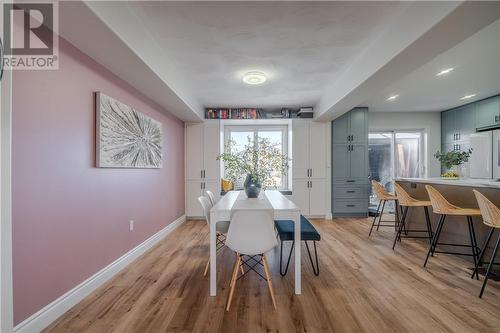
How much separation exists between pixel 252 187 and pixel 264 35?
5.32 feet

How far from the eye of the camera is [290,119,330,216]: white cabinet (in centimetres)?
511

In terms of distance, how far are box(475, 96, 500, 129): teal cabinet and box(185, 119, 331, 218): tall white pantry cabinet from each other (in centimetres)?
291

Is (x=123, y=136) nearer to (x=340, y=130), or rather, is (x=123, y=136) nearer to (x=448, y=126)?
(x=340, y=130)

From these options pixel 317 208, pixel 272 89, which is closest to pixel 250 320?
pixel 272 89

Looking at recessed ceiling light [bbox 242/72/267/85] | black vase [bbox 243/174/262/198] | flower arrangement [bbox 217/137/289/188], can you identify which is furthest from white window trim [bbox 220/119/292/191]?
black vase [bbox 243/174/262/198]

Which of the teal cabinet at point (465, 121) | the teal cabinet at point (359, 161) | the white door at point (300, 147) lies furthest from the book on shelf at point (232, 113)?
the teal cabinet at point (465, 121)

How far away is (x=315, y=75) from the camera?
335cm

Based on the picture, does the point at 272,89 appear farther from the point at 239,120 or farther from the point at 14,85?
the point at 14,85

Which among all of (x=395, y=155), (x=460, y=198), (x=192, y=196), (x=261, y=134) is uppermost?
(x=261, y=134)

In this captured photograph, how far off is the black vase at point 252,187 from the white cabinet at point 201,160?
7.54 ft

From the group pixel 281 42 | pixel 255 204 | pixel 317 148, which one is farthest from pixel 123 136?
pixel 317 148

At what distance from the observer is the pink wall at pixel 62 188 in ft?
5.02

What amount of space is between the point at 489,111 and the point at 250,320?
580 centimetres

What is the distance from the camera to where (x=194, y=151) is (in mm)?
5102
